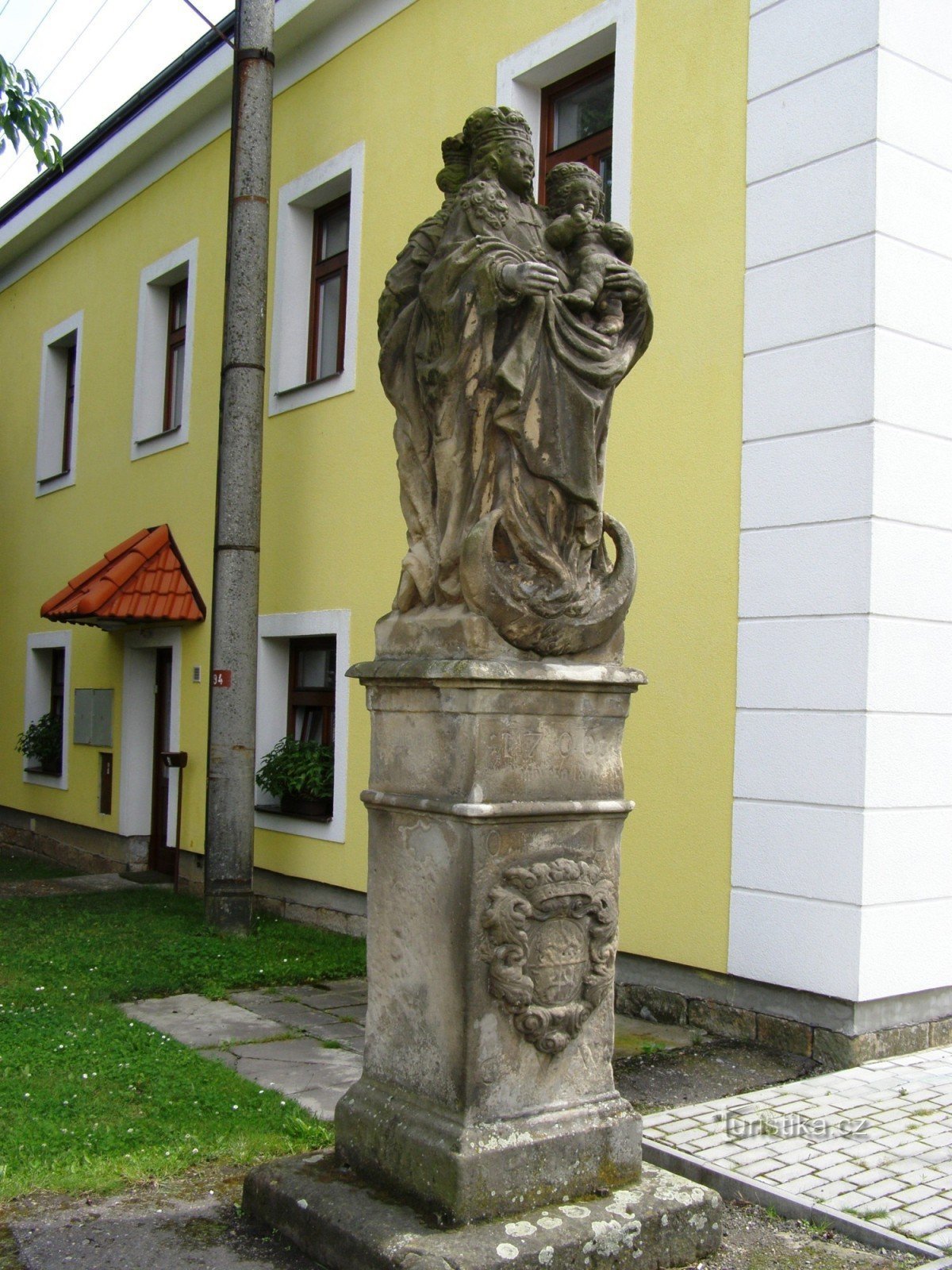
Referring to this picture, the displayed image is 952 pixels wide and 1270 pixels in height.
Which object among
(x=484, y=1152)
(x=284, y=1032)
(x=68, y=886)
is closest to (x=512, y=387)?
(x=484, y=1152)

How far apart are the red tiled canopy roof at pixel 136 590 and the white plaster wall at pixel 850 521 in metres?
6.30

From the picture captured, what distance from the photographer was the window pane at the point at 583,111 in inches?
312

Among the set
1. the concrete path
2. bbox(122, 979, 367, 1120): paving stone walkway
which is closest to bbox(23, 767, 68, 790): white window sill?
the concrete path

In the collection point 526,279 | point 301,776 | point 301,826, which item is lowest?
point 301,826

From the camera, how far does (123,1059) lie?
18.8 feet

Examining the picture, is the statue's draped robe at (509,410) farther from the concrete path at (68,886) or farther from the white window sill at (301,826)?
the concrete path at (68,886)

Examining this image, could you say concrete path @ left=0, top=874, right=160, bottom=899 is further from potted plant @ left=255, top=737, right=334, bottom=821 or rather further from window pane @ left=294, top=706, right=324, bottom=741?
window pane @ left=294, top=706, right=324, bottom=741

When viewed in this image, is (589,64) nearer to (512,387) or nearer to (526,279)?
(526,279)

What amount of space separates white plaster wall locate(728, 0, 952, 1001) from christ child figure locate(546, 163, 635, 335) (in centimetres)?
228

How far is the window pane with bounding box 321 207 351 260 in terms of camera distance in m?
10.3

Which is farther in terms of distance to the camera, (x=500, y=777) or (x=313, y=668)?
(x=313, y=668)

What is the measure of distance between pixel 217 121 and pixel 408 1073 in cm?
984

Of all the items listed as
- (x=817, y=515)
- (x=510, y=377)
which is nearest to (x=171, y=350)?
(x=817, y=515)

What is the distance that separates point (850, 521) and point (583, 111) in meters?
3.60
